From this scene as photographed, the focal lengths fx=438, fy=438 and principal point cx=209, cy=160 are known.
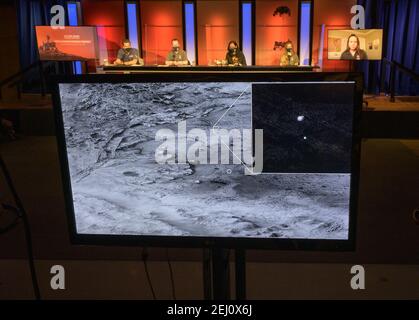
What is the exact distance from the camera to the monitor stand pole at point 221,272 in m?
1.03

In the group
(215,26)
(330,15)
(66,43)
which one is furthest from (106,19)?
(330,15)

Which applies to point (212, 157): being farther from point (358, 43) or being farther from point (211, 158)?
point (358, 43)

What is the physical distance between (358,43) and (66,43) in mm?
5599

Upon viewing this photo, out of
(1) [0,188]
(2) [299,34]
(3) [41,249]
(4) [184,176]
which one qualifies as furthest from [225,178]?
(2) [299,34]

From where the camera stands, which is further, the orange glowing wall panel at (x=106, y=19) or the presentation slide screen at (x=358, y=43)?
the orange glowing wall panel at (x=106, y=19)

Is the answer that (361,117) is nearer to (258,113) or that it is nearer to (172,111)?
(258,113)

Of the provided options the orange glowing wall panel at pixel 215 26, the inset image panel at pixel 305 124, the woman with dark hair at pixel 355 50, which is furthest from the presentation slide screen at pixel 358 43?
the inset image panel at pixel 305 124

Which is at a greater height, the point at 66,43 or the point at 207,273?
the point at 66,43

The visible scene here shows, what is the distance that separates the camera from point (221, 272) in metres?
1.04

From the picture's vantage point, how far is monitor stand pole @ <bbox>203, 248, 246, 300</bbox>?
1032 millimetres

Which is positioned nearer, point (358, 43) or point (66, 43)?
point (358, 43)

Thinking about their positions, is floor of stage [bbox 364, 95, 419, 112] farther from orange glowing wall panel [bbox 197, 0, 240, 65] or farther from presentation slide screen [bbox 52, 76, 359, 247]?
presentation slide screen [bbox 52, 76, 359, 247]

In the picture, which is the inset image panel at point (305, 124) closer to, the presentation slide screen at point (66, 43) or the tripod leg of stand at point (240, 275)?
the tripod leg of stand at point (240, 275)

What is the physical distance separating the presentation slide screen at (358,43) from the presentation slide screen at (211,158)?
7876mm
